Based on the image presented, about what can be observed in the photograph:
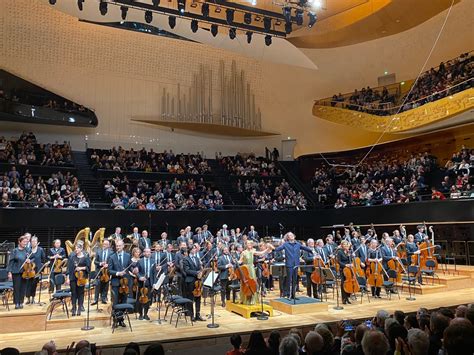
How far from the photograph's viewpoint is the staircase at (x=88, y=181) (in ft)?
59.4

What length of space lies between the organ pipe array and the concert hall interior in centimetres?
9

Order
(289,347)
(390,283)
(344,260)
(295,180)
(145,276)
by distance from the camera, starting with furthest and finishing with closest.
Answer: (295,180) → (390,283) → (344,260) → (145,276) → (289,347)

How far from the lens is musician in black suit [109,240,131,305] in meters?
8.46

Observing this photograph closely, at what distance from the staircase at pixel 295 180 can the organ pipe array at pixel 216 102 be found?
2.75 m

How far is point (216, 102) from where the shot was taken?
977 inches

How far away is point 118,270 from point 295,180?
1622 cm

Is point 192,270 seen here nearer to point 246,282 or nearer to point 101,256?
point 246,282

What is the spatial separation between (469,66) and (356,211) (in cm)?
745

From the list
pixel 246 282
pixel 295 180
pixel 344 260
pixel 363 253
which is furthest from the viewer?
pixel 295 180

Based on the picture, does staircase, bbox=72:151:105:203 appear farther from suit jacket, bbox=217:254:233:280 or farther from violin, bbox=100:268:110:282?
suit jacket, bbox=217:254:233:280

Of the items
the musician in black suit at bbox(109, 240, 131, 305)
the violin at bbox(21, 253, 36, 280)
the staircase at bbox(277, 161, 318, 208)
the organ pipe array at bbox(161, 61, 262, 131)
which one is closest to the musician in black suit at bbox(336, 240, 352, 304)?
the musician in black suit at bbox(109, 240, 131, 305)

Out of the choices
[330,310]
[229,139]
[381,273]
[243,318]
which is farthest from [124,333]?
[229,139]

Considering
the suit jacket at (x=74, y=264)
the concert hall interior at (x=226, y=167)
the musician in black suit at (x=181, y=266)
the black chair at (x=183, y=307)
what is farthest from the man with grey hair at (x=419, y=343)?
the suit jacket at (x=74, y=264)

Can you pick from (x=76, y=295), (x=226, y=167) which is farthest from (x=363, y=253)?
(x=226, y=167)
